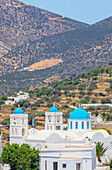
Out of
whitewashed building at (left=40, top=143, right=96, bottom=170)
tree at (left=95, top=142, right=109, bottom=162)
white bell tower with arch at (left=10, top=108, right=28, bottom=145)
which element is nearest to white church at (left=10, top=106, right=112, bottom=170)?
white bell tower with arch at (left=10, top=108, right=28, bottom=145)

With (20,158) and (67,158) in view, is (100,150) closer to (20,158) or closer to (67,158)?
(20,158)

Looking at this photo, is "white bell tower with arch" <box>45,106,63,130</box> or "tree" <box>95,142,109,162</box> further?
"white bell tower with arch" <box>45,106,63,130</box>

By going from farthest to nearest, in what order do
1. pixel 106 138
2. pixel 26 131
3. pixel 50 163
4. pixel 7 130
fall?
pixel 7 130
pixel 26 131
pixel 106 138
pixel 50 163

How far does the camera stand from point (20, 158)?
49094 millimetres

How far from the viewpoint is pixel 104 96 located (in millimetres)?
111125

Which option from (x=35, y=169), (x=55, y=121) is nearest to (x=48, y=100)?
(x=55, y=121)

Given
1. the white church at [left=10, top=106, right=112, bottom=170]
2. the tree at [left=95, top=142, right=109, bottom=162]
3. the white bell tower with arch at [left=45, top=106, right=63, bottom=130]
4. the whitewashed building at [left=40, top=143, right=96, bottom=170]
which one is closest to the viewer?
the whitewashed building at [left=40, top=143, right=96, bottom=170]

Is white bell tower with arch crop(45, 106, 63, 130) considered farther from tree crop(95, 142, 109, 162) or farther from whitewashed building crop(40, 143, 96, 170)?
whitewashed building crop(40, 143, 96, 170)

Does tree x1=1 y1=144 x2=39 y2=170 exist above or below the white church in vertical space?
below

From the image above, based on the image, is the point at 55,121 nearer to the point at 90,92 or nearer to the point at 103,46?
the point at 90,92

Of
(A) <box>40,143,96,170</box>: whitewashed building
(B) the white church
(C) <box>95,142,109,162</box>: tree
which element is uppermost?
(B) the white church

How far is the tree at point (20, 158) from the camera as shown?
157ft

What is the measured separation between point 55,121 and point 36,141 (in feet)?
20.2

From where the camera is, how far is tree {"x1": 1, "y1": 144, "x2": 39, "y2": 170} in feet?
157
